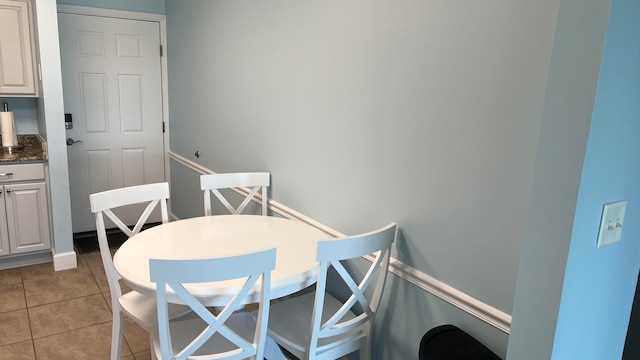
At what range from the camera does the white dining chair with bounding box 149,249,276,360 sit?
4.73 ft

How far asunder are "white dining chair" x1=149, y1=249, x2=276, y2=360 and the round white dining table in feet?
0.22

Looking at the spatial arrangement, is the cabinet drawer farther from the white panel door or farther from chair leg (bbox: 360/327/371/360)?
chair leg (bbox: 360/327/371/360)

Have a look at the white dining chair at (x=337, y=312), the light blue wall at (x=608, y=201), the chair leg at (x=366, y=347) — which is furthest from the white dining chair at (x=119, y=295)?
the light blue wall at (x=608, y=201)

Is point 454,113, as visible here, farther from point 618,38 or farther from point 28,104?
point 28,104

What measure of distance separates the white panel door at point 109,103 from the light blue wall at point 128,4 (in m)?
0.10

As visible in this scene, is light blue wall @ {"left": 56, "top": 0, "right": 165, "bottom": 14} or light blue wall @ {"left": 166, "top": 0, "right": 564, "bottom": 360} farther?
light blue wall @ {"left": 56, "top": 0, "right": 165, "bottom": 14}

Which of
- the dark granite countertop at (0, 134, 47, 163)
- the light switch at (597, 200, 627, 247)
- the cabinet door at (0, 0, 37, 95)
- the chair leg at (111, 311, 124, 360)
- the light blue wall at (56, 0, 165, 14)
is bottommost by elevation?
the chair leg at (111, 311, 124, 360)

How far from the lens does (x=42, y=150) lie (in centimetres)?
351

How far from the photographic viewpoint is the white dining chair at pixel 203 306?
56.7 inches

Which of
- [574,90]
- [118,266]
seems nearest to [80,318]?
[118,266]

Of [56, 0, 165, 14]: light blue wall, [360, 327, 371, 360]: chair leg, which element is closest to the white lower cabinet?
[56, 0, 165, 14]: light blue wall

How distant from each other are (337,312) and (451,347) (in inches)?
19.8

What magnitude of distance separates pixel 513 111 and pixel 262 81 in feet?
5.71

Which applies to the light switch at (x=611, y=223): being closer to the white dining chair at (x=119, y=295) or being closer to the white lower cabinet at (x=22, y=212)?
the white dining chair at (x=119, y=295)
